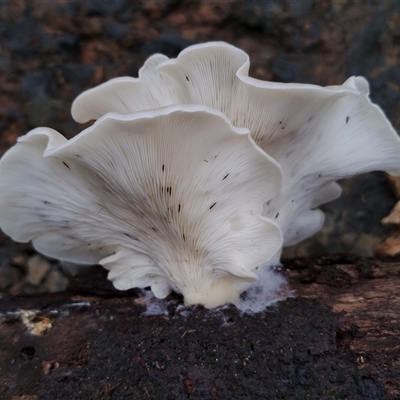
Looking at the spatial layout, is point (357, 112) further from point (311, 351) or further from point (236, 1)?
point (236, 1)

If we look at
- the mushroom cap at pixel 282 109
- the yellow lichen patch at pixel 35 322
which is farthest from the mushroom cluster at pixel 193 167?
the yellow lichen patch at pixel 35 322

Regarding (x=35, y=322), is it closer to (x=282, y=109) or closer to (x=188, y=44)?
(x=282, y=109)

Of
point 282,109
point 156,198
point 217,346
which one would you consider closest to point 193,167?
point 156,198

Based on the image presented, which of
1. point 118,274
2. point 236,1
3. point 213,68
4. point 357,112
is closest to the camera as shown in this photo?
point 213,68

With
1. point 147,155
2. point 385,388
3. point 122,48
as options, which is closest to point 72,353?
point 147,155

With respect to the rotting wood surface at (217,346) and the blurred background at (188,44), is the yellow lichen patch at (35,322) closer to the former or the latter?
the rotting wood surface at (217,346)

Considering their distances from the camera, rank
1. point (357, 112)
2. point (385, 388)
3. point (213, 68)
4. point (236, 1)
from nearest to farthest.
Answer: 1. point (385, 388)
2. point (213, 68)
3. point (357, 112)
4. point (236, 1)

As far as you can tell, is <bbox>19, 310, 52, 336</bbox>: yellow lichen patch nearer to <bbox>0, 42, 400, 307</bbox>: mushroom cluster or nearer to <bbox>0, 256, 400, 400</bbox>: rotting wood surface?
<bbox>0, 256, 400, 400</bbox>: rotting wood surface
